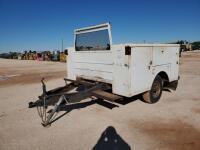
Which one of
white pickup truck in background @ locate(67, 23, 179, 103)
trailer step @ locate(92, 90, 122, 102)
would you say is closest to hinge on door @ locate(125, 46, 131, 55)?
white pickup truck in background @ locate(67, 23, 179, 103)

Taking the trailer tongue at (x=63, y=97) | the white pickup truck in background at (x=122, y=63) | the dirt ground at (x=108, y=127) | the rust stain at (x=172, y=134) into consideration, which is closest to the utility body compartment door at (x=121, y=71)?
the white pickup truck in background at (x=122, y=63)

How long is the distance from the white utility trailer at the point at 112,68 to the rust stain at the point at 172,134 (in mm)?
991

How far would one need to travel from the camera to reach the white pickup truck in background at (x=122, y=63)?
5438 mm

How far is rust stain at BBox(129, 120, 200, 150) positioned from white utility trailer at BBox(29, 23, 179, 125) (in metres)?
0.99

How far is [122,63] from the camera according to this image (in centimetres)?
545

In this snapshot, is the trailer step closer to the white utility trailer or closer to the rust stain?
the white utility trailer

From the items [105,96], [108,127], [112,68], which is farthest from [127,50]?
[108,127]

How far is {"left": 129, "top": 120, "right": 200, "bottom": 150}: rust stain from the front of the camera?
4.07m

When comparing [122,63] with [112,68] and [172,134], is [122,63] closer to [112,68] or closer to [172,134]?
[112,68]

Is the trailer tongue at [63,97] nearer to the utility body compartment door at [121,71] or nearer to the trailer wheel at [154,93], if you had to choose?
the utility body compartment door at [121,71]

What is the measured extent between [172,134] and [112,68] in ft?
7.54

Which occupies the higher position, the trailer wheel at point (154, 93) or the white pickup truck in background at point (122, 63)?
the white pickup truck in background at point (122, 63)

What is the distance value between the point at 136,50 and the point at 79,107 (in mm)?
2525

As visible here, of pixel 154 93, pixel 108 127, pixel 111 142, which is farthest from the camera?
pixel 154 93
